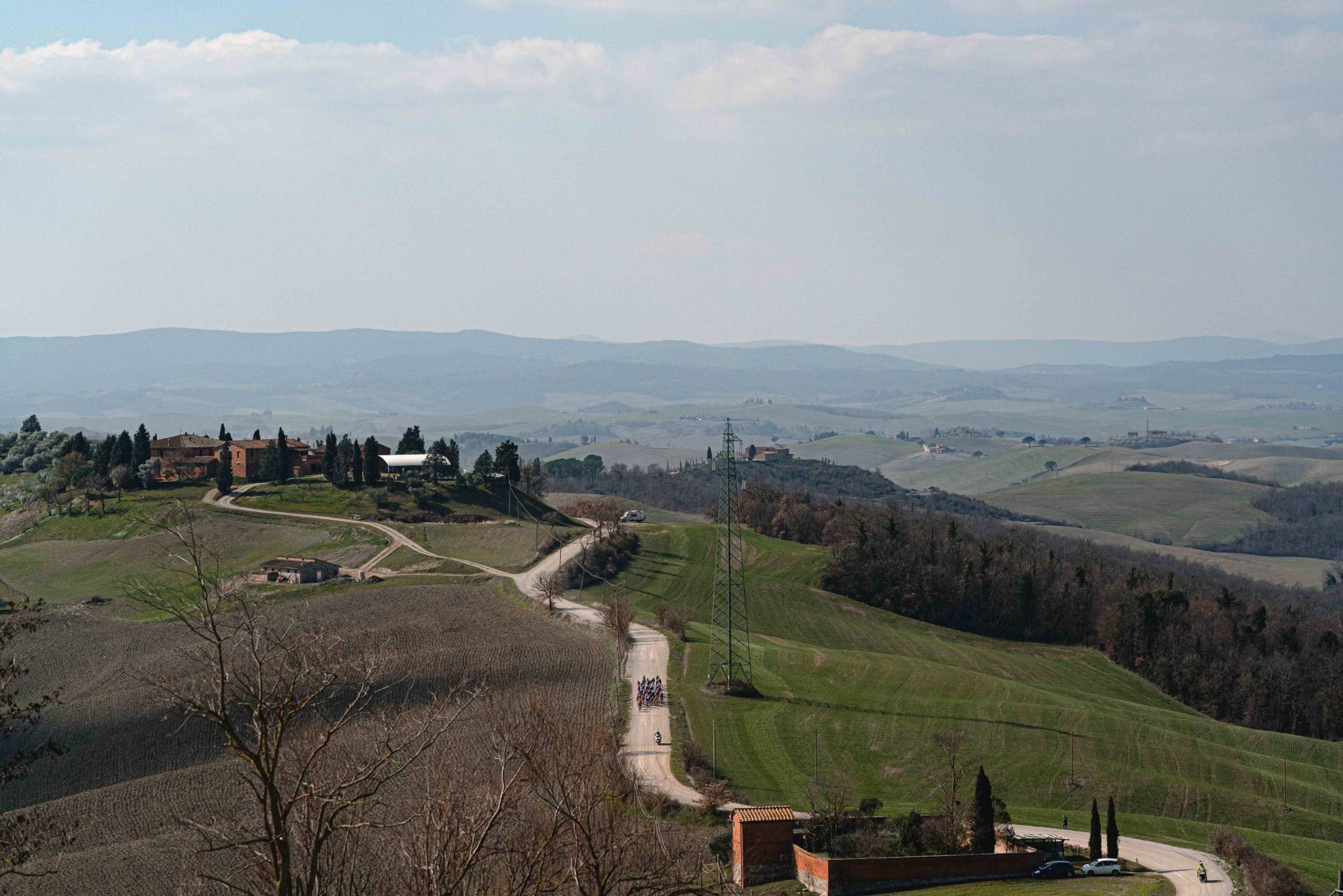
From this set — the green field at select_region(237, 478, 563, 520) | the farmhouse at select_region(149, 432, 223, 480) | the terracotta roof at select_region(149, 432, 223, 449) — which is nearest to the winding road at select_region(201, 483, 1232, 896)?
the green field at select_region(237, 478, 563, 520)

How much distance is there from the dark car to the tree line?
199 ft

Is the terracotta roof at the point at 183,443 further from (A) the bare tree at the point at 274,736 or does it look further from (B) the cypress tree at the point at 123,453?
(A) the bare tree at the point at 274,736

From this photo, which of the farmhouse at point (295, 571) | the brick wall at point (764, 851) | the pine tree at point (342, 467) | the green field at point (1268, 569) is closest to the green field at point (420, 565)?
the farmhouse at point (295, 571)

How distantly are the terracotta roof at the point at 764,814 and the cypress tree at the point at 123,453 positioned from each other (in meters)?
98.3

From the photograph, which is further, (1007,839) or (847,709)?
(847,709)

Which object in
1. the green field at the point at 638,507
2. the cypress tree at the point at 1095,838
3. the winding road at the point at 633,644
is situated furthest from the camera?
the green field at the point at 638,507

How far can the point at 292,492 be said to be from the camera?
395ft

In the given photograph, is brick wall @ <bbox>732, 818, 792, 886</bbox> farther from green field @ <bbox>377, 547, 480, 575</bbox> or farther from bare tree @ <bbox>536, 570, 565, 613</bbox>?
green field @ <bbox>377, 547, 480, 575</bbox>

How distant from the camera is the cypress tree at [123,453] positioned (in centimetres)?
12312

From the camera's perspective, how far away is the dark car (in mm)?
41219

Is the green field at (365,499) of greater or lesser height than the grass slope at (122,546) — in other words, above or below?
above

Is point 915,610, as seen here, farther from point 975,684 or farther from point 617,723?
point 617,723

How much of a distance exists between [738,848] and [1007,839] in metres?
9.88

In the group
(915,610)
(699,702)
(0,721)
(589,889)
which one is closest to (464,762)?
(0,721)
